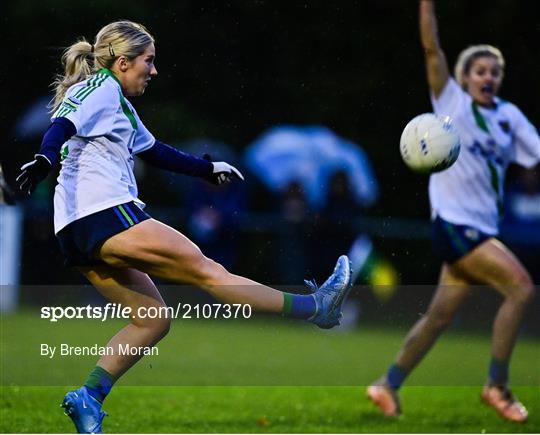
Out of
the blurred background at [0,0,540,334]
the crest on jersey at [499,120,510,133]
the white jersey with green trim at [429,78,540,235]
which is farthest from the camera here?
the blurred background at [0,0,540,334]

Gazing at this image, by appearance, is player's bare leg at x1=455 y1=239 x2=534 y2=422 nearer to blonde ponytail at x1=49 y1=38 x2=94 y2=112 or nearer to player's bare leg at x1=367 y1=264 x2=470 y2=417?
player's bare leg at x1=367 y1=264 x2=470 y2=417

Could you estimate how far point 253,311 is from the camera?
5.47 m

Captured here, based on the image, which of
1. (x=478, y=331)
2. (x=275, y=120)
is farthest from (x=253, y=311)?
(x=275, y=120)

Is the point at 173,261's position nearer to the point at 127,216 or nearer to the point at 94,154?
the point at 127,216

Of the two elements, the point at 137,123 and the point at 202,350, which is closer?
the point at 137,123

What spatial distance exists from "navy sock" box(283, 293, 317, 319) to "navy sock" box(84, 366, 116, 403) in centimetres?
82

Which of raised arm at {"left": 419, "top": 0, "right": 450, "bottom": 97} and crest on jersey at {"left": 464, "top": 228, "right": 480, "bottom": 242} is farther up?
raised arm at {"left": 419, "top": 0, "right": 450, "bottom": 97}

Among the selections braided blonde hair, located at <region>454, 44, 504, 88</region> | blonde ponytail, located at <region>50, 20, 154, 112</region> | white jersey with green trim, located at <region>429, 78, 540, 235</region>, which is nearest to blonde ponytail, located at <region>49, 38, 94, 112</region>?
blonde ponytail, located at <region>50, 20, 154, 112</region>

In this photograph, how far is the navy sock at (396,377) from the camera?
6.81 metres

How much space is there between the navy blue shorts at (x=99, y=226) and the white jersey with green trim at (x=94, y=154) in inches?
1.0

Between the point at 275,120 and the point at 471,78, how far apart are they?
2961mm

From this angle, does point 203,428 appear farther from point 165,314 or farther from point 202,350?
point 202,350

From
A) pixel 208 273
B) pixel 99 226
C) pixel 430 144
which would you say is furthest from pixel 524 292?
pixel 99 226

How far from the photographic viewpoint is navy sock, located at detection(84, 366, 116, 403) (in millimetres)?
5211
